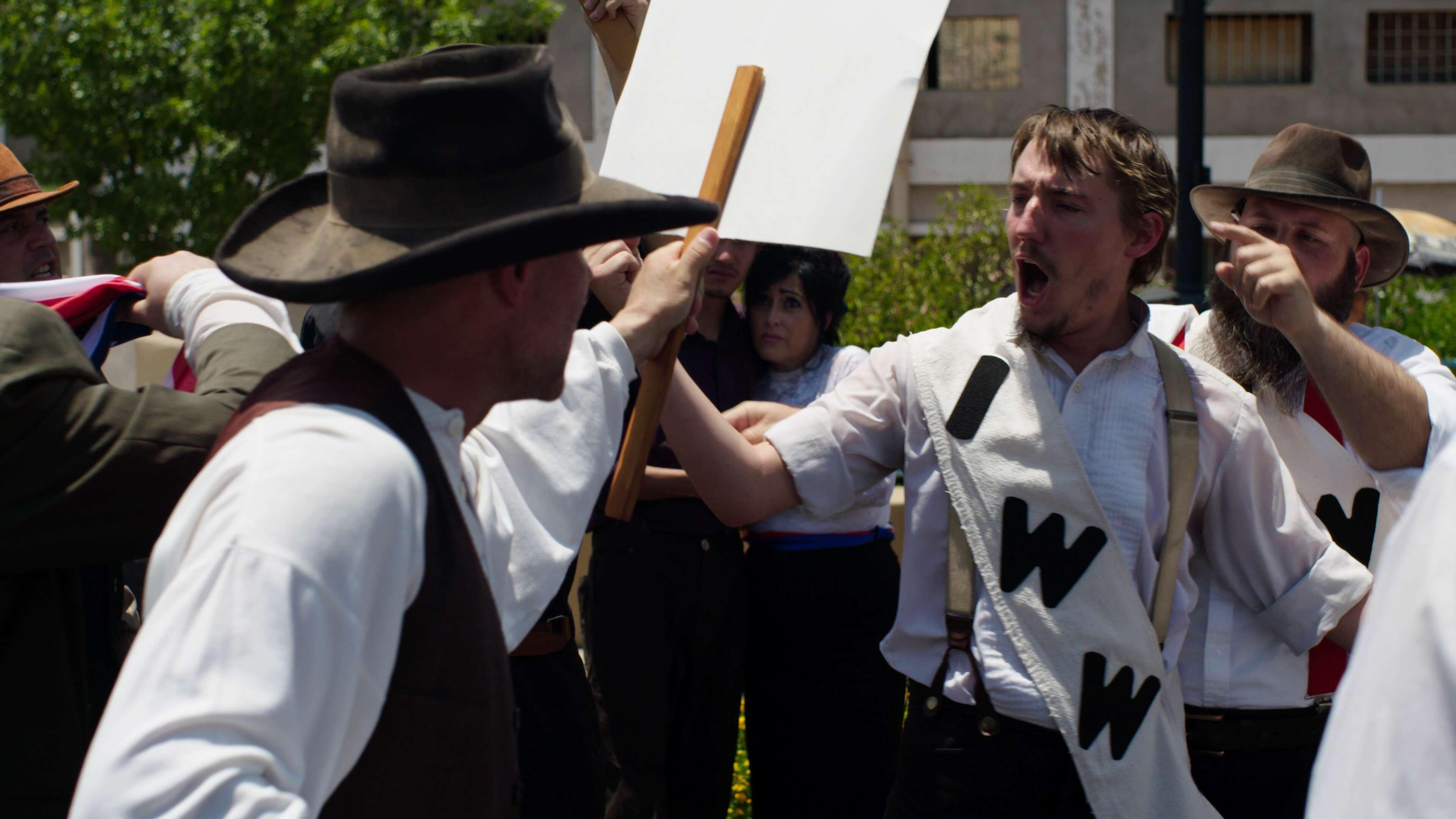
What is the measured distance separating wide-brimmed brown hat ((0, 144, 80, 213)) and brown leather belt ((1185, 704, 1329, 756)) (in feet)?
9.73

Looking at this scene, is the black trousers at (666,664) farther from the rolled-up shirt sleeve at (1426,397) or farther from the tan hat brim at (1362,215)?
the rolled-up shirt sleeve at (1426,397)

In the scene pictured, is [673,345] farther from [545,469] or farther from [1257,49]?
[1257,49]

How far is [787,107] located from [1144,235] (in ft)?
2.78

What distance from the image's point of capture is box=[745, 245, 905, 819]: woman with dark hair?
3777mm

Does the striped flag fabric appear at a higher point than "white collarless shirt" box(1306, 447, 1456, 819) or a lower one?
higher

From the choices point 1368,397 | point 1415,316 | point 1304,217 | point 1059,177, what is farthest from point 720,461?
point 1415,316

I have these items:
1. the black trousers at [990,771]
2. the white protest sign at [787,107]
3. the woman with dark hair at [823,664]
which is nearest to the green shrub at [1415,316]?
the woman with dark hair at [823,664]

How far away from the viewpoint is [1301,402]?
2.90 metres

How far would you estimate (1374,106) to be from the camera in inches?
883

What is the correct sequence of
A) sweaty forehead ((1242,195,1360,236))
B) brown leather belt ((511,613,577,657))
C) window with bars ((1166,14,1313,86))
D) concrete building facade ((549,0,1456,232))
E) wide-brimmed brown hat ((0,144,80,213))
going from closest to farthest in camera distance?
brown leather belt ((511,613,577,657)) → sweaty forehead ((1242,195,1360,236)) → wide-brimmed brown hat ((0,144,80,213)) → concrete building facade ((549,0,1456,232)) → window with bars ((1166,14,1313,86))

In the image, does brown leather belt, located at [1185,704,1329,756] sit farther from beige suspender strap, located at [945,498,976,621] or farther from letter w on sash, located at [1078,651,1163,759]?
beige suspender strap, located at [945,498,976,621]

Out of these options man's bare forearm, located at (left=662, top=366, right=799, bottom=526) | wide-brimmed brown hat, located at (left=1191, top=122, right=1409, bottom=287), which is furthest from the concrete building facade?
man's bare forearm, located at (left=662, top=366, right=799, bottom=526)

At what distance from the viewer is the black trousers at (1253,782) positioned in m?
2.70

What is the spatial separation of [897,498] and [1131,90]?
59.0ft
